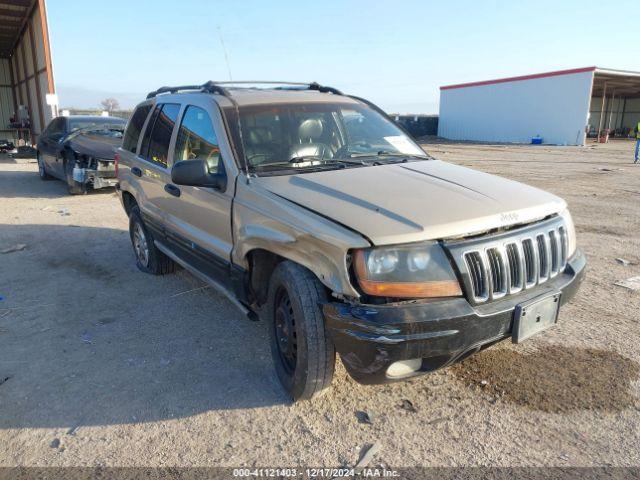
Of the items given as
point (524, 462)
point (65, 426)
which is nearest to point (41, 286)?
point (65, 426)

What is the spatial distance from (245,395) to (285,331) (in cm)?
50

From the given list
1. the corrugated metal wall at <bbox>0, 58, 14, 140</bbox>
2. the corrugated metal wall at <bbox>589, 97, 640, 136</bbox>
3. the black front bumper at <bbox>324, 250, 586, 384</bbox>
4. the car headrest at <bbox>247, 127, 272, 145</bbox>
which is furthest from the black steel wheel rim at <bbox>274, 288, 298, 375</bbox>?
the corrugated metal wall at <bbox>589, 97, 640, 136</bbox>

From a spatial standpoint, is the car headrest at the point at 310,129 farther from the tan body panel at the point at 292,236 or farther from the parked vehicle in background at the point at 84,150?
the parked vehicle in background at the point at 84,150

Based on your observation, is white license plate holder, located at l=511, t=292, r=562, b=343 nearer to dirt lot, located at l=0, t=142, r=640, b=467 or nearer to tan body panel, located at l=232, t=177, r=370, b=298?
dirt lot, located at l=0, t=142, r=640, b=467

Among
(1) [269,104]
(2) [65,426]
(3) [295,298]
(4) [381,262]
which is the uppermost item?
(1) [269,104]

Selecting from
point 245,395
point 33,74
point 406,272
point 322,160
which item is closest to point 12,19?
point 33,74

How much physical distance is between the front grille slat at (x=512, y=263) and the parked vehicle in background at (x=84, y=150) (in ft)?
29.9

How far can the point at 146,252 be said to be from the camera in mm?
5410

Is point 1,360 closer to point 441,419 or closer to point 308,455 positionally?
point 308,455

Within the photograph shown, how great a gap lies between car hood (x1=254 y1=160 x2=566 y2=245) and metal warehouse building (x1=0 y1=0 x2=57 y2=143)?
63.2 ft

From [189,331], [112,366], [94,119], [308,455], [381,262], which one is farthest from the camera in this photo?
[94,119]

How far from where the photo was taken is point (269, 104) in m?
3.80

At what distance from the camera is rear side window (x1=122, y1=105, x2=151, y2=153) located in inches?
205

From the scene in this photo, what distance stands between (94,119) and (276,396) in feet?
34.3
